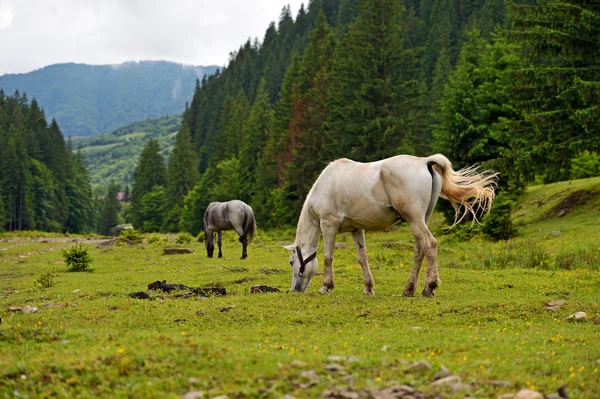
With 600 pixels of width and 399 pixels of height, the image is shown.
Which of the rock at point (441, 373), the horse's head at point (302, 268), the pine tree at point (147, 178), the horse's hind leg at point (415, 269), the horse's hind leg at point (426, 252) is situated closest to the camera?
the rock at point (441, 373)

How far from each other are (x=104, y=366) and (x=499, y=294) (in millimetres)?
9629

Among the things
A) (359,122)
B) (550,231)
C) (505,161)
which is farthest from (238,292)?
(359,122)

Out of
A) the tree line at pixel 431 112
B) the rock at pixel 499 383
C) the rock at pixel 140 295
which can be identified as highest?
the tree line at pixel 431 112

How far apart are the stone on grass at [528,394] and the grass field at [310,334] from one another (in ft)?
0.74

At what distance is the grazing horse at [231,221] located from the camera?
2542 cm

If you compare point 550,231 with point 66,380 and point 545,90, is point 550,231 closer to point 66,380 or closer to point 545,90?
point 545,90

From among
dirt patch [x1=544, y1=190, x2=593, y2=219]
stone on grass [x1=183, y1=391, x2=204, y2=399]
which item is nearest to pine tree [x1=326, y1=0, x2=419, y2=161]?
dirt patch [x1=544, y1=190, x2=593, y2=219]

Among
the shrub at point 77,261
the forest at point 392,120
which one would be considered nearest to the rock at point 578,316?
the forest at point 392,120

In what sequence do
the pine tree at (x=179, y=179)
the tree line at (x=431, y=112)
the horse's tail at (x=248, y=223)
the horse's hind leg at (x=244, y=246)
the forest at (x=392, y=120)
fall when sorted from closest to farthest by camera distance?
the horse's hind leg at (x=244, y=246)
the horse's tail at (x=248, y=223)
the tree line at (x=431, y=112)
the forest at (x=392, y=120)
the pine tree at (x=179, y=179)

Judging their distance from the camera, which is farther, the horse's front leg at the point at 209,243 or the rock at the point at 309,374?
the horse's front leg at the point at 209,243

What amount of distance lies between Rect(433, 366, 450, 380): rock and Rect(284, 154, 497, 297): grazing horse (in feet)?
17.8

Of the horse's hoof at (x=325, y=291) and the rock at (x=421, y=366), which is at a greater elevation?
the rock at (x=421, y=366)

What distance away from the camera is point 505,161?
1193 inches

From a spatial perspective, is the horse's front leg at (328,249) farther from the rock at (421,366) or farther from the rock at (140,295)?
the rock at (421,366)
